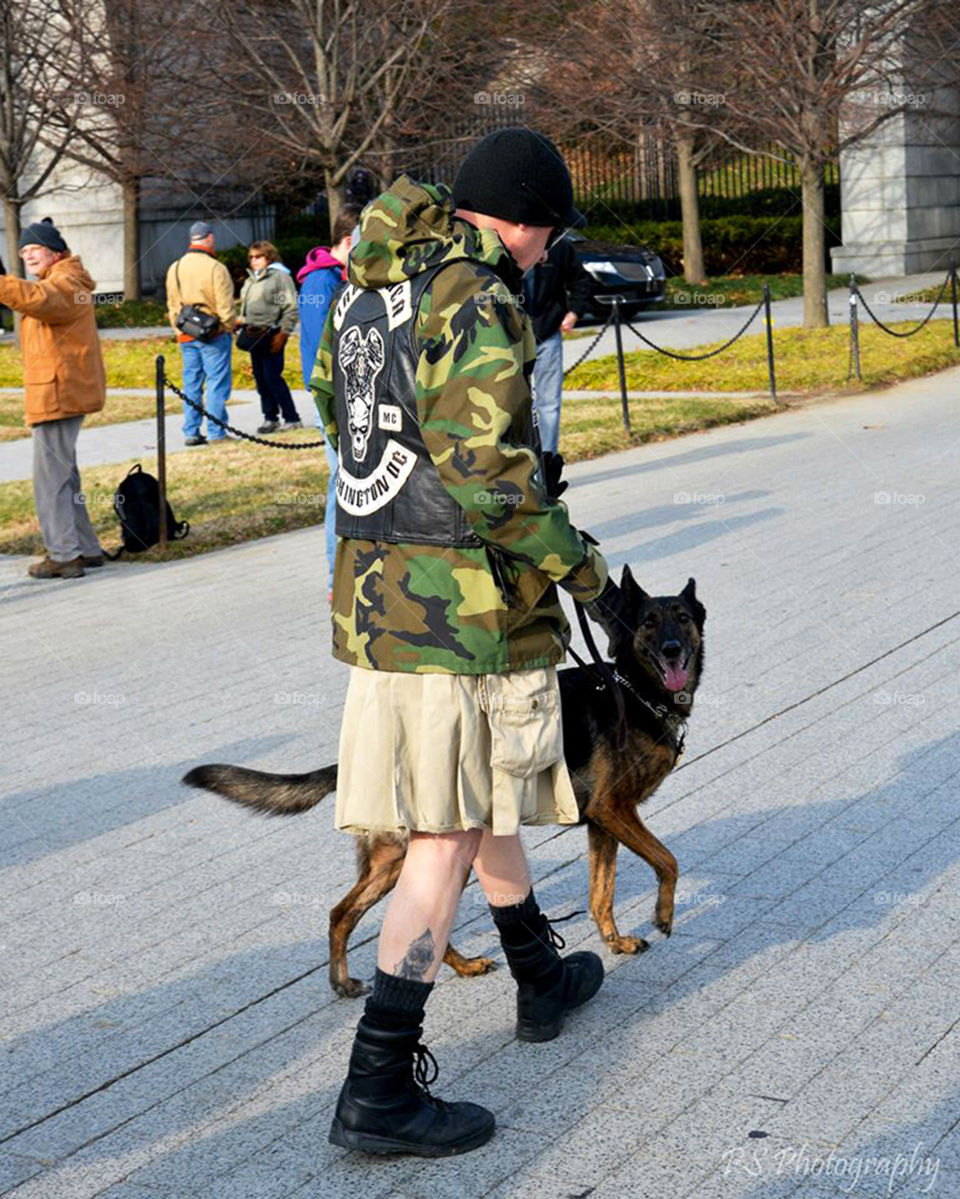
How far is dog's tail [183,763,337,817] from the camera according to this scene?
426 cm

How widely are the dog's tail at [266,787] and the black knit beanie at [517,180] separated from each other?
1507 mm

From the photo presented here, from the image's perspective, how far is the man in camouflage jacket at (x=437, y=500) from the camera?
3.27 meters

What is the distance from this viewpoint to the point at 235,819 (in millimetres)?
5902

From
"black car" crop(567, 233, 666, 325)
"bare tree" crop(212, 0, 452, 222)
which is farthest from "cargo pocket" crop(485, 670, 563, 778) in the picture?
"black car" crop(567, 233, 666, 325)

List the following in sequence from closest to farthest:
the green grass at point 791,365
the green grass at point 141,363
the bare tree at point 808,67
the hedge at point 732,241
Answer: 1. the green grass at point 791,365
2. the bare tree at point 808,67
3. the green grass at point 141,363
4. the hedge at point 732,241

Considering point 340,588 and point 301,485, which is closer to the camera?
point 340,588

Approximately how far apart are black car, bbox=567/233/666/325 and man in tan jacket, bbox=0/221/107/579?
17.0 meters

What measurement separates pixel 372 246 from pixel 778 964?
2.15 metres

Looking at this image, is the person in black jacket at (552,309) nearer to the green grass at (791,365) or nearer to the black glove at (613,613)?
the black glove at (613,613)

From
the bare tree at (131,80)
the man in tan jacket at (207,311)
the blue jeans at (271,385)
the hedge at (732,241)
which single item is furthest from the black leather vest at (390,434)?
the hedge at (732,241)

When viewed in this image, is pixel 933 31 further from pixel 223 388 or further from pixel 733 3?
pixel 223 388

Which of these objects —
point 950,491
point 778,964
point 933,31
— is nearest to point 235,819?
point 778,964

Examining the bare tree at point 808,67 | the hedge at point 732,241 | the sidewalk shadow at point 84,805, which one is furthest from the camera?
the hedge at point 732,241

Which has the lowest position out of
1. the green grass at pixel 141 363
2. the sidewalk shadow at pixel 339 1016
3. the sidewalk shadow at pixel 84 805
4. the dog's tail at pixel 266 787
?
the sidewalk shadow at pixel 339 1016
